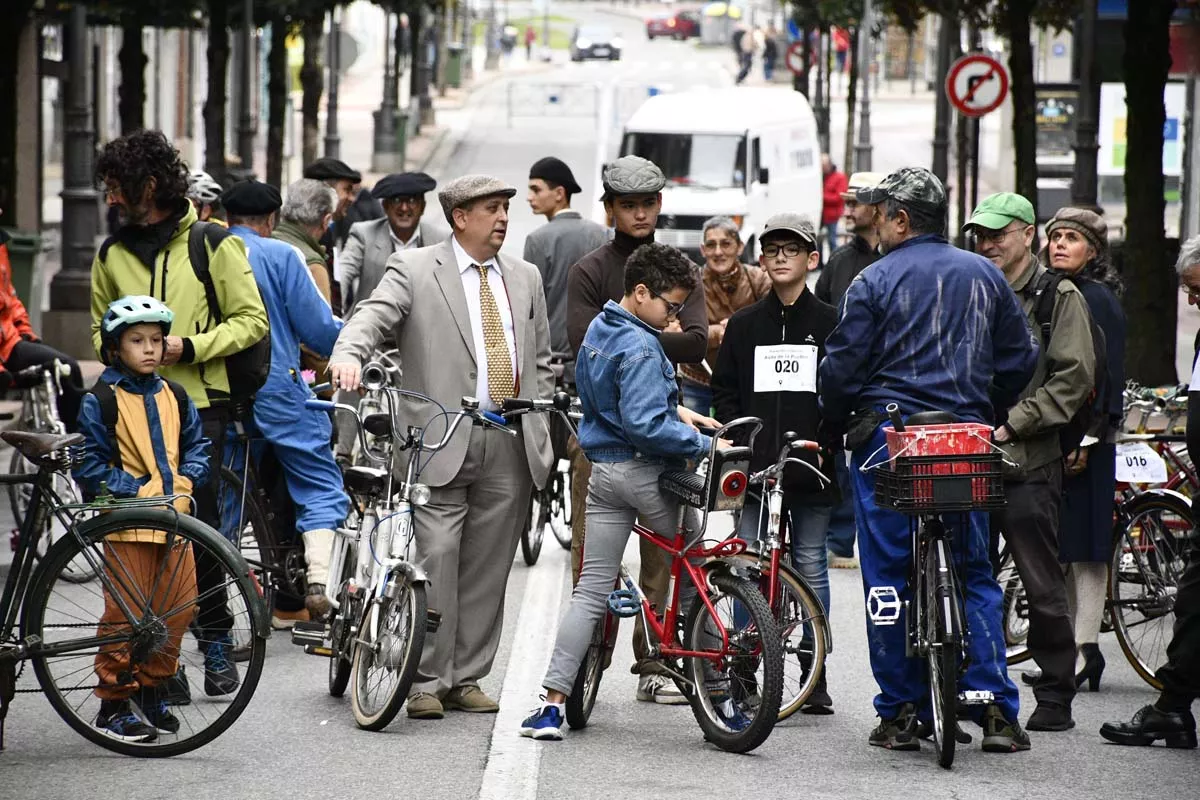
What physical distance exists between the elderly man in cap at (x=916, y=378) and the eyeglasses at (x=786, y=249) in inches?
33.8

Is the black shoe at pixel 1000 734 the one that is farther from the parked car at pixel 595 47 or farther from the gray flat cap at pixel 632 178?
the parked car at pixel 595 47

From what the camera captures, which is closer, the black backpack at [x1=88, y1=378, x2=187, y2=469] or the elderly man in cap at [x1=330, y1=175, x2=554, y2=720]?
the black backpack at [x1=88, y1=378, x2=187, y2=469]

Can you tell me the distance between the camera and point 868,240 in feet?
33.4

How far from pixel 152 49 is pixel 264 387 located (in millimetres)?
43462

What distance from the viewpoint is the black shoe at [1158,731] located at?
23.3ft

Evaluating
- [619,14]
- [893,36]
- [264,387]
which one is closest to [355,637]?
[264,387]

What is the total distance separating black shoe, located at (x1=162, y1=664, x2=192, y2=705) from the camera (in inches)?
269

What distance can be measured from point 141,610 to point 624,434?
1693 millimetres

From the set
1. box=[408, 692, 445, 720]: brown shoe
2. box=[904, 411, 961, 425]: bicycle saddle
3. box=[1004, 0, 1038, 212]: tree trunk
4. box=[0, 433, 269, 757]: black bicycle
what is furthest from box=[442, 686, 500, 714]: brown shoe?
box=[1004, 0, 1038, 212]: tree trunk

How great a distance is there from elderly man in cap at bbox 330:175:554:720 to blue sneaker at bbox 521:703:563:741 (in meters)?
0.43

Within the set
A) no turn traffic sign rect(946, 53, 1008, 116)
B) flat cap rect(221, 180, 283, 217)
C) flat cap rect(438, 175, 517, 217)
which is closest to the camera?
flat cap rect(438, 175, 517, 217)

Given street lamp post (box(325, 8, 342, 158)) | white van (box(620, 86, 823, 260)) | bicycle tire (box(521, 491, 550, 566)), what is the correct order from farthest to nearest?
street lamp post (box(325, 8, 342, 158))
white van (box(620, 86, 823, 260))
bicycle tire (box(521, 491, 550, 566))

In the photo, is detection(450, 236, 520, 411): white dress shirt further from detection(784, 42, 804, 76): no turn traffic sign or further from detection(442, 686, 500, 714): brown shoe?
detection(784, 42, 804, 76): no turn traffic sign

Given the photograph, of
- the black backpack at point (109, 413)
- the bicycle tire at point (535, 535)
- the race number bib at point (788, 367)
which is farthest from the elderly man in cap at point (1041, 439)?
the bicycle tire at point (535, 535)
